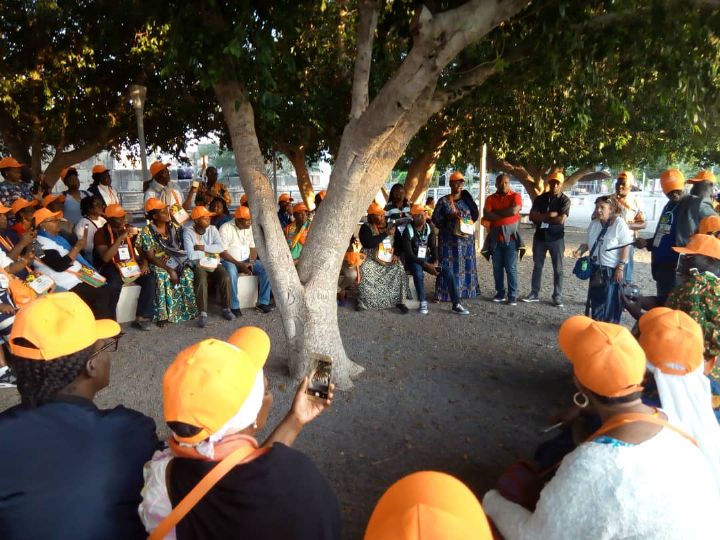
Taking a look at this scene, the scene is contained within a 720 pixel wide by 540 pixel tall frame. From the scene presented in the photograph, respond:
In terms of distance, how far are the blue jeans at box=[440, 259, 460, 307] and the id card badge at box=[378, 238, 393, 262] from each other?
0.78m

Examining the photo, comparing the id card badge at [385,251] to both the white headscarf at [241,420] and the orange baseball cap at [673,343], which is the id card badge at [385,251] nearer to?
the orange baseball cap at [673,343]

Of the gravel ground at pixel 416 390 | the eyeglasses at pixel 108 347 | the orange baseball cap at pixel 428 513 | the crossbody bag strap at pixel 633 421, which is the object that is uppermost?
the eyeglasses at pixel 108 347

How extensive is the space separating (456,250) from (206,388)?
6.08 metres

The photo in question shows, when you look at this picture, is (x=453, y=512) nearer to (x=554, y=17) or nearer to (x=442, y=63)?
(x=442, y=63)

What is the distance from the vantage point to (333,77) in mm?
8211

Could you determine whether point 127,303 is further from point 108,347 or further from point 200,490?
point 200,490

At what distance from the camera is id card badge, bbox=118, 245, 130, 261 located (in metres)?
6.07

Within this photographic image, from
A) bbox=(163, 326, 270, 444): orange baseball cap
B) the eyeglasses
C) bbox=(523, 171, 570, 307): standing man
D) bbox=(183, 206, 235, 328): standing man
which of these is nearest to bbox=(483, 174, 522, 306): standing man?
bbox=(523, 171, 570, 307): standing man

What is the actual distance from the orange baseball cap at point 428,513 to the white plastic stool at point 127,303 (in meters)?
6.17

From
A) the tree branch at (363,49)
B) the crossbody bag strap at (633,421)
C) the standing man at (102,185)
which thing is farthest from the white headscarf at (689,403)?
the standing man at (102,185)

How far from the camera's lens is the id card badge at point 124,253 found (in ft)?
19.9

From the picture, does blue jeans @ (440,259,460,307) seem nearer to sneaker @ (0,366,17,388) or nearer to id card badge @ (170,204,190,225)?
id card badge @ (170,204,190,225)

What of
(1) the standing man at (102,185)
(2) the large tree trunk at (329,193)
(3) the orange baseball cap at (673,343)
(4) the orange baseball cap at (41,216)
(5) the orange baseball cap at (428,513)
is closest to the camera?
(5) the orange baseball cap at (428,513)

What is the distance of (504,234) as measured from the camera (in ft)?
23.5
